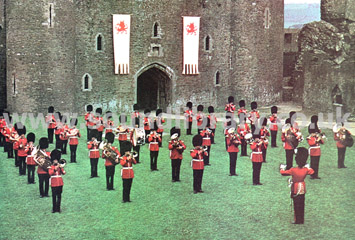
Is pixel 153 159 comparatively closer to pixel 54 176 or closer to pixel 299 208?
pixel 54 176

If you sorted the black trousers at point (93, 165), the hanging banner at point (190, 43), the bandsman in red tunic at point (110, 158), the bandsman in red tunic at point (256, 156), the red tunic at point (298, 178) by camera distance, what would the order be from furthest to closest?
the hanging banner at point (190, 43)
the black trousers at point (93, 165)
the bandsman in red tunic at point (256, 156)
the bandsman in red tunic at point (110, 158)
the red tunic at point (298, 178)

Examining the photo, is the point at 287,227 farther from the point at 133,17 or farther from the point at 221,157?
the point at 133,17

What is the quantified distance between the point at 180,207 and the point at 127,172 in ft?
5.34

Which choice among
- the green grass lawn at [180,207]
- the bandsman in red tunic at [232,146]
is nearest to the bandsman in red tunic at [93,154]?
the green grass lawn at [180,207]

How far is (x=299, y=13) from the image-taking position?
1948 inches

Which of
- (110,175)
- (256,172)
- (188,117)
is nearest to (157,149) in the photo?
(110,175)

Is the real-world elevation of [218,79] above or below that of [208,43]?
below

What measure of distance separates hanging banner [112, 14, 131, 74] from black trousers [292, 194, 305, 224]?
64.8ft

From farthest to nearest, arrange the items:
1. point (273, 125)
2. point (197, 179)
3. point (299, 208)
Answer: point (273, 125) < point (197, 179) < point (299, 208)

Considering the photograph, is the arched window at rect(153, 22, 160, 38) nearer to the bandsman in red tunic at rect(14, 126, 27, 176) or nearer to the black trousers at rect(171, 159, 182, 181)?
the bandsman in red tunic at rect(14, 126, 27, 176)

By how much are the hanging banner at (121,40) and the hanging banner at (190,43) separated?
339 centimetres

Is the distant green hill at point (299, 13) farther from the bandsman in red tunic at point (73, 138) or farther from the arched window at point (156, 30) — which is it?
the bandsman in red tunic at point (73, 138)

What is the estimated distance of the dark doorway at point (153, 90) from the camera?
108ft

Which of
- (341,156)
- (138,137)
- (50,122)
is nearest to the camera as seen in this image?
(341,156)
